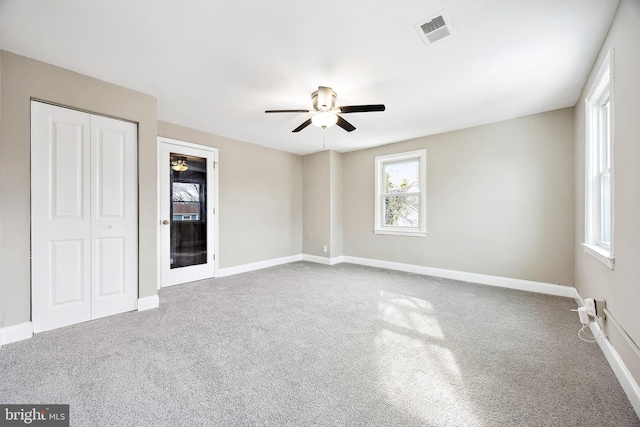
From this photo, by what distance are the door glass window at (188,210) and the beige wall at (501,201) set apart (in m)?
3.47

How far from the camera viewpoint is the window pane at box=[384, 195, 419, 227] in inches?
192

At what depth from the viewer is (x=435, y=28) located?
1.93m

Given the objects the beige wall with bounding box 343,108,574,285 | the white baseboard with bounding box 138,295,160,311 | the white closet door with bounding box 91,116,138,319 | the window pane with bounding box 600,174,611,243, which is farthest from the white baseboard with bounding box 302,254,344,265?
the window pane with bounding box 600,174,611,243

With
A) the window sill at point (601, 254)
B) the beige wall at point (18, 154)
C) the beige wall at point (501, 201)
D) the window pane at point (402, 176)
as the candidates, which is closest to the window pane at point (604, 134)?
the window sill at point (601, 254)

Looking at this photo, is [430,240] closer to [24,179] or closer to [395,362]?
[395,362]

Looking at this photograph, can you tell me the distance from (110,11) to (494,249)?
4971mm

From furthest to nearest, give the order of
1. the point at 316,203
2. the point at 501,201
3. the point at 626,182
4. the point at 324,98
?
1. the point at 316,203
2. the point at 501,201
3. the point at 324,98
4. the point at 626,182

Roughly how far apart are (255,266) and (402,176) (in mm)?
3338

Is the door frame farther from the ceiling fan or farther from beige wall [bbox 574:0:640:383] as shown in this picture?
beige wall [bbox 574:0:640:383]

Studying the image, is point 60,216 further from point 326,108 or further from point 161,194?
point 326,108

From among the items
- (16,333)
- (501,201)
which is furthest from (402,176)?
(16,333)

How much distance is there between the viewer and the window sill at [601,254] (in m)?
1.93

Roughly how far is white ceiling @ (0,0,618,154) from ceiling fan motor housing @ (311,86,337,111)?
88mm

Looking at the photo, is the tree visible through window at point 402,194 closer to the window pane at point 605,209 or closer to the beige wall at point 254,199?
the beige wall at point 254,199
